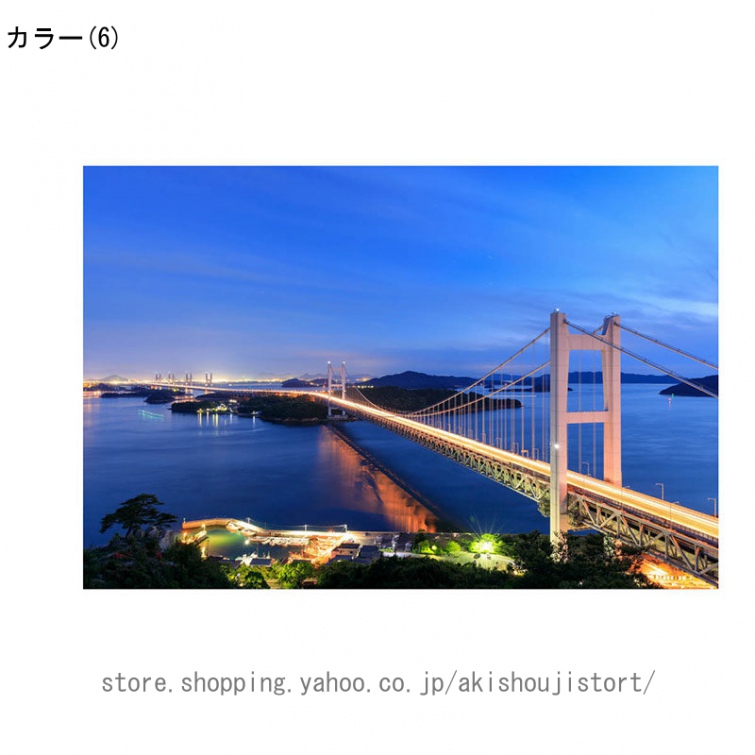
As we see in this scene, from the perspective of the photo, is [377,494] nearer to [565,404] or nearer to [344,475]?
[344,475]

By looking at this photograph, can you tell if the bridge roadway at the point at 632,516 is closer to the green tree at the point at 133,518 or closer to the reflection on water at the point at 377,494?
the reflection on water at the point at 377,494

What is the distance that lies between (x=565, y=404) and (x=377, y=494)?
824cm

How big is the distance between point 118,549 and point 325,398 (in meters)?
23.0

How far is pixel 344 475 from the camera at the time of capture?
1373 cm

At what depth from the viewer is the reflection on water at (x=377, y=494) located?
959 cm

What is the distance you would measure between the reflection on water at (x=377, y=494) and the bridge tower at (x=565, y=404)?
496cm

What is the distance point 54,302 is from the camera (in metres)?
2.22

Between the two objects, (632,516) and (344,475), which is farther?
(344,475)

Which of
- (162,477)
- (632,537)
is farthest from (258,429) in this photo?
(632,537)

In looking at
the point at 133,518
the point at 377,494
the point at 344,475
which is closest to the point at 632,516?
the point at 133,518

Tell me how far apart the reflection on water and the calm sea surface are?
0.04 metres

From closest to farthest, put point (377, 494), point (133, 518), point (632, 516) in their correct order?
point (632, 516) → point (133, 518) → point (377, 494)

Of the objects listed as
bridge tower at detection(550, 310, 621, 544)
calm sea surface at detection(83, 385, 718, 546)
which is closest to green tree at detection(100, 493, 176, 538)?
calm sea surface at detection(83, 385, 718, 546)

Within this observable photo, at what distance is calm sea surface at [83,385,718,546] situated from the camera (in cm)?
959
